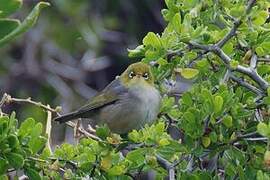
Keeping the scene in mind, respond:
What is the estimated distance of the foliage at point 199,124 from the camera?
2.99 meters

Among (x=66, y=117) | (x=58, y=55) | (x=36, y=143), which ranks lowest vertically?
(x=58, y=55)

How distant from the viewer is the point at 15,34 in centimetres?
293

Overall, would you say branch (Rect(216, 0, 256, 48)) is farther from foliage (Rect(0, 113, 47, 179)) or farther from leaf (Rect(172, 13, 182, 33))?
foliage (Rect(0, 113, 47, 179))

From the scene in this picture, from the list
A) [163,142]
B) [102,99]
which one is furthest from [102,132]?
[102,99]

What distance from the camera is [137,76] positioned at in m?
4.16

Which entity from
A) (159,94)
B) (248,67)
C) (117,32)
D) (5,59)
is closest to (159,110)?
(159,94)

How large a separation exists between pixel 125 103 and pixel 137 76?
129 mm

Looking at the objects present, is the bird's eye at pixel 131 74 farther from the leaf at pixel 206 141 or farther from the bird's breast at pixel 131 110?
the leaf at pixel 206 141

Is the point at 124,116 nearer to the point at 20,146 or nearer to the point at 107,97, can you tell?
the point at 107,97

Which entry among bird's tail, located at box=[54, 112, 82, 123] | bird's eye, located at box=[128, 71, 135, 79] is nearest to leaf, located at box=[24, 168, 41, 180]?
bird's tail, located at box=[54, 112, 82, 123]

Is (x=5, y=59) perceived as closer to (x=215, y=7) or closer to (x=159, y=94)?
(x=159, y=94)

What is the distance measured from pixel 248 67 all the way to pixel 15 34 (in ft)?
2.53

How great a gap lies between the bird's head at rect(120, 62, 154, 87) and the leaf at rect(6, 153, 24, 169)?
3.41 feet

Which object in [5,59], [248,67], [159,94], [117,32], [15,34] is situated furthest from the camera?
[117,32]
